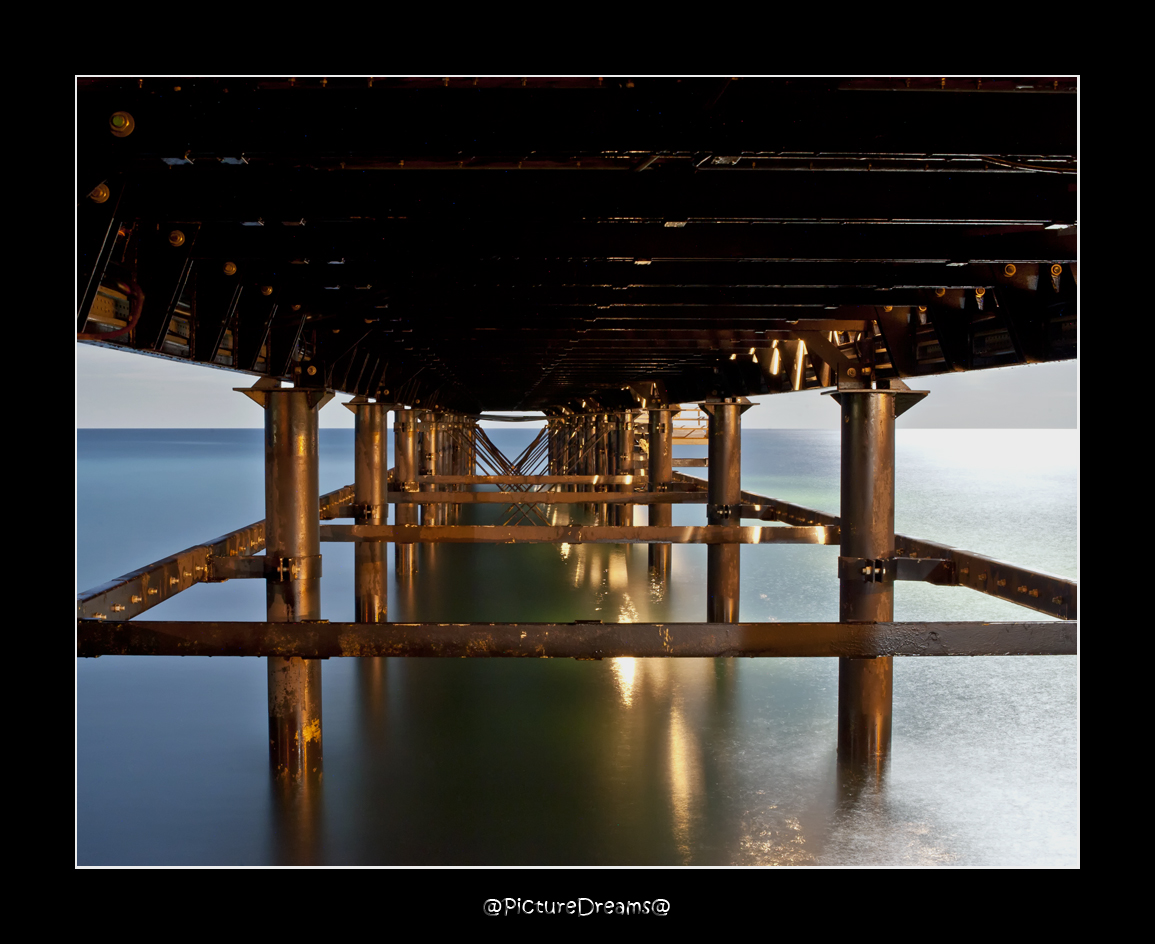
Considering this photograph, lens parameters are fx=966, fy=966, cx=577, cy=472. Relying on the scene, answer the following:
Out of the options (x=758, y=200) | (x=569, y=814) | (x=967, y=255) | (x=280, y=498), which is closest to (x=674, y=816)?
(x=569, y=814)

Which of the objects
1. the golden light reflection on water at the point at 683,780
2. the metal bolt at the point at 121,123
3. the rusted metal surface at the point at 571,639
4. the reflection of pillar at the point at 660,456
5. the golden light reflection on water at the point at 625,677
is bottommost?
the golden light reflection on water at the point at 683,780

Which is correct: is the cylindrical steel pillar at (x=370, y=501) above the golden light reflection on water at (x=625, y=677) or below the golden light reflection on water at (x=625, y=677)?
above

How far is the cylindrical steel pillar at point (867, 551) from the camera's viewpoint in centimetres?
830

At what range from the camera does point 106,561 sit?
38562mm

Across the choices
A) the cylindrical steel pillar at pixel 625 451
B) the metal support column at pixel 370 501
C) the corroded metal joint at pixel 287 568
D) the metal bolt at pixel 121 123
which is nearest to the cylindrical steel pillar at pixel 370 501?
the metal support column at pixel 370 501

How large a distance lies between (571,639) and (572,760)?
728 centimetres

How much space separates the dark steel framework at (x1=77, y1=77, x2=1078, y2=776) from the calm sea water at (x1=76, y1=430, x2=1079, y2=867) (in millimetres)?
1309

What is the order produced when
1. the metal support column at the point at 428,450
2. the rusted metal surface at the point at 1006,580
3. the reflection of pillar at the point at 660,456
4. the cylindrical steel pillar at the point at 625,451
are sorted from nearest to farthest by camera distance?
the rusted metal surface at the point at 1006,580 < the reflection of pillar at the point at 660,456 < the cylindrical steel pillar at the point at 625,451 < the metal support column at the point at 428,450

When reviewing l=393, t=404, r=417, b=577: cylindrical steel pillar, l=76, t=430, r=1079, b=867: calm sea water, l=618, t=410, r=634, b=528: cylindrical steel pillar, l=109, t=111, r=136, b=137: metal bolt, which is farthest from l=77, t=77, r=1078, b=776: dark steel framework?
l=618, t=410, r=634, b=528: cylindrical steel pillar

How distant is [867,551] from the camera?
8594 millimetres

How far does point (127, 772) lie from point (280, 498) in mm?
6737

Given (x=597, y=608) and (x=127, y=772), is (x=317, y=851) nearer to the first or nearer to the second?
(x=127, y=772)

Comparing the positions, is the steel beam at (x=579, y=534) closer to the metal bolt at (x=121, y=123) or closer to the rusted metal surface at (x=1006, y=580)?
the rusted metal surface at (x=1006, y=580)

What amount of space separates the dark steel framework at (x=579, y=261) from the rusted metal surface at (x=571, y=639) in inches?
0.7
